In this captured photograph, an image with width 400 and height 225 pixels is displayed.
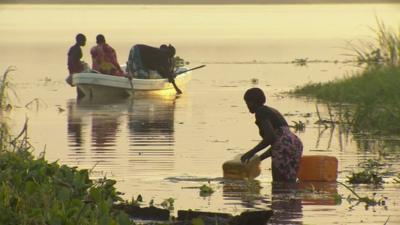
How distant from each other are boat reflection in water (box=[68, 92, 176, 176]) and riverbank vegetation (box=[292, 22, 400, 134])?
316 cm

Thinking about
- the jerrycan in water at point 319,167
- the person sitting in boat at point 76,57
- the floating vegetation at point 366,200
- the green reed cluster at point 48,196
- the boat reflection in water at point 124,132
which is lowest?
the green reed cluster at point 48,196

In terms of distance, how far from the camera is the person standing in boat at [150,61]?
34.6 meters

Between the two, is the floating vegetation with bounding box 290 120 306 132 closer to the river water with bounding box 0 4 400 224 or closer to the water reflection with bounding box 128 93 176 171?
the river water with bounding box 0 4 400 224

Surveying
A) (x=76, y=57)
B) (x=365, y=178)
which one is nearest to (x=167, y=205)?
(x=365, y=178)

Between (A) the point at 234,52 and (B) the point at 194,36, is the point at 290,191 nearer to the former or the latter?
(A) the point at 234,52

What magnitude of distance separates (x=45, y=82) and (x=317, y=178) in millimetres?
24537

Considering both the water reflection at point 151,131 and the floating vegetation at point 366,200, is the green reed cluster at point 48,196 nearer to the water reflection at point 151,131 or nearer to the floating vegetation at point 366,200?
the floating vegetation at point 366,200

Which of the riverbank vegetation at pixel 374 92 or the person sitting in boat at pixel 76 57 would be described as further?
→ the person sitting in boat at pixel 76 57

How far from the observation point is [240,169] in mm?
18641

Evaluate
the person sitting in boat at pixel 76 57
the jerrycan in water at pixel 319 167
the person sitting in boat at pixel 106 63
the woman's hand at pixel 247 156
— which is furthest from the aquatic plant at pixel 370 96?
the woman's hand at pixel 247 156

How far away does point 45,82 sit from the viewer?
1684 inches

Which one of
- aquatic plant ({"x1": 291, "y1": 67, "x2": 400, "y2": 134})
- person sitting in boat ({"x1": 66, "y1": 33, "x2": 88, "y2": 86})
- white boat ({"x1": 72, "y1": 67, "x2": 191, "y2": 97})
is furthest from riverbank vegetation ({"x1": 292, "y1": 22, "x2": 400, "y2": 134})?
person sitting in boat ({"x1": 66, "y1": 33, "x2": 88, "y2": 86})

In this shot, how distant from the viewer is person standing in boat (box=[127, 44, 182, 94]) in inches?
1361

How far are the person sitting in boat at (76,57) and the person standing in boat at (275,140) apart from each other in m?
16.3
